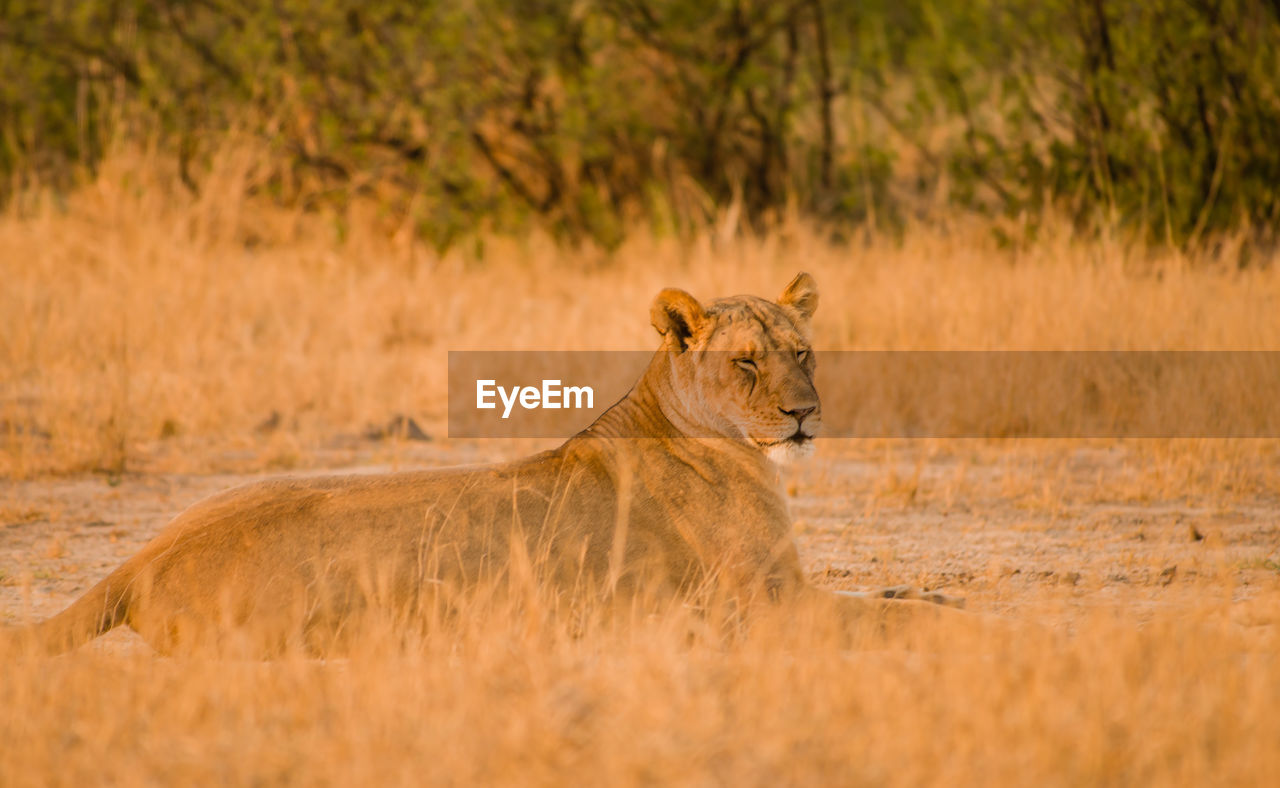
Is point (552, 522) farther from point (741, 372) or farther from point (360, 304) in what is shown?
point (360, 304)

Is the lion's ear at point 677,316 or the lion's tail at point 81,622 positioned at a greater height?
the lion's ear at point 677,316

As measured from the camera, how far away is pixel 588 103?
41.2 feet

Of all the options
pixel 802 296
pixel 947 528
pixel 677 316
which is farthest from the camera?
pixel 947 528

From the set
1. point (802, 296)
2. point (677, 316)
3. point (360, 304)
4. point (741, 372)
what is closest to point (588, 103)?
point (360, 304)

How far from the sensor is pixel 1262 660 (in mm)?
3299

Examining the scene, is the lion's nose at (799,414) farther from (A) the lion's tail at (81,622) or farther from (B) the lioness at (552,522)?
(A) the lion's tail at (81,622)

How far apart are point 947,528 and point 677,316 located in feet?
6.45

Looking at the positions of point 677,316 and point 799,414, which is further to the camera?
point 677,316

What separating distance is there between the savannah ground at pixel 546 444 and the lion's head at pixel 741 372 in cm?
65

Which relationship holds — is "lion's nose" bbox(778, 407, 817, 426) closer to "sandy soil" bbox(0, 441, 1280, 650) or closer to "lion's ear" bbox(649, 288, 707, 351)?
"lion's ear" bbox(649, 288, 707, 351)

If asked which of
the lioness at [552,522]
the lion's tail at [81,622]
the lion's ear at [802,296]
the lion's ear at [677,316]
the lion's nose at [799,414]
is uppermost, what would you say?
the lion's ear at [802,296]

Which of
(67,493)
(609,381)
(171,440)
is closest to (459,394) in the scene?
(609,381)

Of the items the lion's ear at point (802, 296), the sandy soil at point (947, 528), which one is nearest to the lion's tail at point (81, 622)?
the sandy soil at point (947, 528)

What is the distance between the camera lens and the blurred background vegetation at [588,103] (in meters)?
11.3
